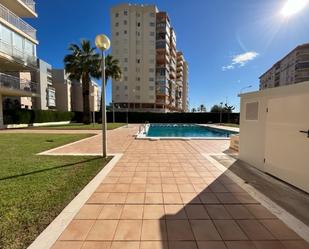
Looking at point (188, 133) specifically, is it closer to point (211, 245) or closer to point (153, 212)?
point (153, 212)

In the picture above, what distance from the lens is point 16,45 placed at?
57.8ft

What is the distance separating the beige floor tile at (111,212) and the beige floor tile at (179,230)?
79 cm

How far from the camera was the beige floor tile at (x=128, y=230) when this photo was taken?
2.38 meters

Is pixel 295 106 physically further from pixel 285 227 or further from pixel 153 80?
pixel 153 80

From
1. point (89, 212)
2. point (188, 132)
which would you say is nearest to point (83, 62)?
point (188, 132)

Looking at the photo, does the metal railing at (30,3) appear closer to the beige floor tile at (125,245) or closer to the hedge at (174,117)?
the hedge at (174,117)

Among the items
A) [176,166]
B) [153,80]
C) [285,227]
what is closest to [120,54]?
[153,80]

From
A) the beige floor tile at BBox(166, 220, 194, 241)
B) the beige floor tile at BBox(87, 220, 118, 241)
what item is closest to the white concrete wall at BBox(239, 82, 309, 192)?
the beige floor tile at BBox(166, 220, 194, 241)

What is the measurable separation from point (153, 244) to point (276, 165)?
3.89m

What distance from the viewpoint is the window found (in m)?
5.56

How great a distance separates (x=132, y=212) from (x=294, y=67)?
7587 cm

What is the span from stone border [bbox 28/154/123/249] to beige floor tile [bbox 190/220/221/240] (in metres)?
1.75

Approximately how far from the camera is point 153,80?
1951 inches

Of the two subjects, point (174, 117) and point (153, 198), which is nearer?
point (153, 198)
